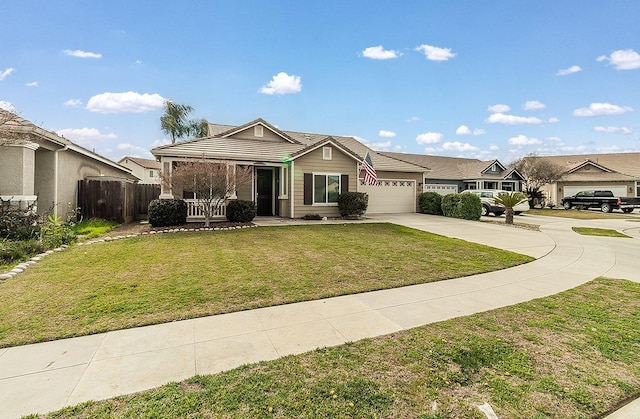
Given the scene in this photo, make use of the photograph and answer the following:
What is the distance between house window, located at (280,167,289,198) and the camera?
15.0 metres

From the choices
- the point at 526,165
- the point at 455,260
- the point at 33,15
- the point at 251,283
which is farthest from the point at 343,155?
the point at 526,165

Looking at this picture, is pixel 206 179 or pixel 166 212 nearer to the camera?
pixel 206 179

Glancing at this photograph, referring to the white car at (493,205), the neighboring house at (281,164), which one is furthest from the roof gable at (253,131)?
the white car at (493,205)

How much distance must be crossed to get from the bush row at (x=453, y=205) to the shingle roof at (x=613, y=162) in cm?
2277

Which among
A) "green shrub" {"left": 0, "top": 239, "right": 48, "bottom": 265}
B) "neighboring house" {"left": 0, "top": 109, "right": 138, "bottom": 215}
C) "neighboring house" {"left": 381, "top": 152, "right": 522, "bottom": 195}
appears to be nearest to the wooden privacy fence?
"neighboring house" {"left": 0, "top": 109, "right": 138, "bottom": 215}

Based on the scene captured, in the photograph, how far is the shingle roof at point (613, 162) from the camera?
106 feet

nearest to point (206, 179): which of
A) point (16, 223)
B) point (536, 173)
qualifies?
point (16, 223)

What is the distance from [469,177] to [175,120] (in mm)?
32895

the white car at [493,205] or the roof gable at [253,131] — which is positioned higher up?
the roof gable at [253,131]

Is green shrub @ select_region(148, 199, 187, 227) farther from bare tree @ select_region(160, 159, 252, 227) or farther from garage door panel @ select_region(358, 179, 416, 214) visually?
garage door panel @ select_region(358, 179, 416, 214)

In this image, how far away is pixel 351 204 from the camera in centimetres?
1514

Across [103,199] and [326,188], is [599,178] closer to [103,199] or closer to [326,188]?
[326,188]

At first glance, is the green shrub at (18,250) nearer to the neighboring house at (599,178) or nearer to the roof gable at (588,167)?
the neighboring house at (599,178)

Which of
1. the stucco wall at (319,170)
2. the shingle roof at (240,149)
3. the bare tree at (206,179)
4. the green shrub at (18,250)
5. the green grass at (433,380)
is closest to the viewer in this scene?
the green grass at (433,380)
